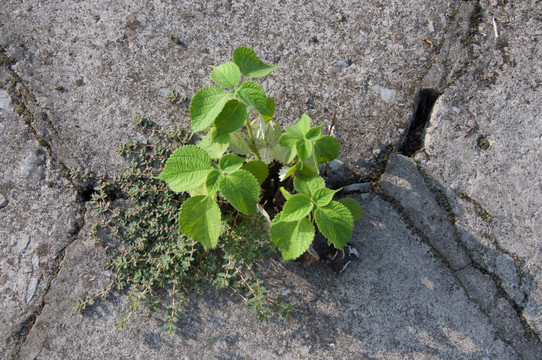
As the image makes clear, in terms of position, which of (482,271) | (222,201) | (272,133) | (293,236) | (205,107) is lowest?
(482,271)

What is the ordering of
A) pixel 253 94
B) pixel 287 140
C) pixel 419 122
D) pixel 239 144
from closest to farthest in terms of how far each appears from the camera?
pixel 253 94 → pixel 287 140 → pixel 239 144 → pixel 419 122

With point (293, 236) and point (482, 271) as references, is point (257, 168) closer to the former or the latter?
point (293, 236)

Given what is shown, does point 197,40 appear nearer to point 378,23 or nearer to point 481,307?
point 378,23

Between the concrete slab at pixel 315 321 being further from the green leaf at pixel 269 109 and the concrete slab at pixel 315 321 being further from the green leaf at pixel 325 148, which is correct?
the green leaf at pixel 269 109

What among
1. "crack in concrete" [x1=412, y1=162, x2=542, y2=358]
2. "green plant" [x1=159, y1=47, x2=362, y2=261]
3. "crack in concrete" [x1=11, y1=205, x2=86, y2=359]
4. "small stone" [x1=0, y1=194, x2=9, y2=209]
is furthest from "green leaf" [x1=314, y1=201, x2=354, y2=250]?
"small stone" [x1=0, y1=194, x2=9, y2=209]

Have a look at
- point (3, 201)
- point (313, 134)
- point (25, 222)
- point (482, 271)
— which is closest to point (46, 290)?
point (25, 222)

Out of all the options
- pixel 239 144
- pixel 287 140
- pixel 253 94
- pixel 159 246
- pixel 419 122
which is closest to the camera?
pixel 253 94

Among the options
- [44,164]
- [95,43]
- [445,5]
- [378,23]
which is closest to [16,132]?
[44,164]
